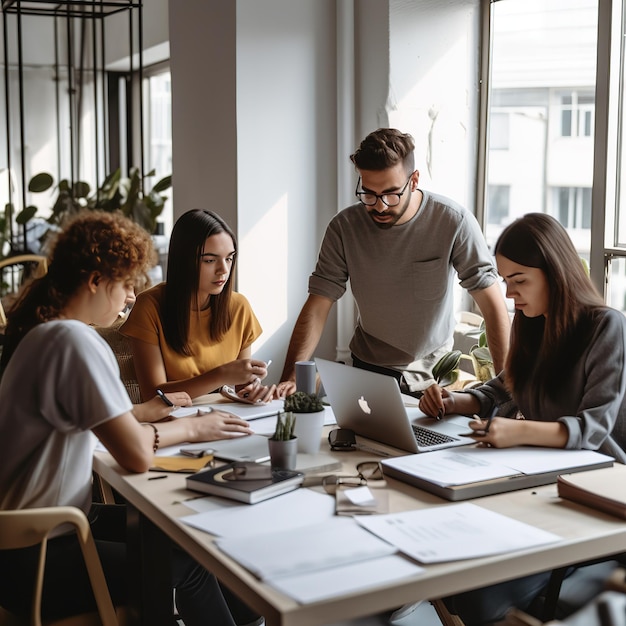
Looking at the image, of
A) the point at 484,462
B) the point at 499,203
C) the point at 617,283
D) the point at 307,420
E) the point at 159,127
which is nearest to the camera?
the point at 484,462

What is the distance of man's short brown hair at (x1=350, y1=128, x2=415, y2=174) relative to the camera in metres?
2.75

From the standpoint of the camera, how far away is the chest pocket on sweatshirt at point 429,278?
2.89m

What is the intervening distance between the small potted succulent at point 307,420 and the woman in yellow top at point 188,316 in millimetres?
559

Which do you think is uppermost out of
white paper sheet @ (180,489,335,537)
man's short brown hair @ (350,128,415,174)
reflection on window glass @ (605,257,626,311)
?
man's short brown hair @ (350,128,415,174)

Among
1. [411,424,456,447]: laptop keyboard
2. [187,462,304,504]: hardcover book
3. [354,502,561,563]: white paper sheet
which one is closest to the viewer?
[354,502,561,563]: white paper sheet

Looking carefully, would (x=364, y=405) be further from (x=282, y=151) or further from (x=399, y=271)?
(x=282, y=151)

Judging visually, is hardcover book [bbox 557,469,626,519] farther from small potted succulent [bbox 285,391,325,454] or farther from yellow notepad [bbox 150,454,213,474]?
yellow notepad [bbox 150,454,213,474]

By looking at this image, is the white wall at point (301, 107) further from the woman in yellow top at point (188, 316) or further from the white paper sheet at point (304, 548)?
the white paper sheet at point (304, 548)

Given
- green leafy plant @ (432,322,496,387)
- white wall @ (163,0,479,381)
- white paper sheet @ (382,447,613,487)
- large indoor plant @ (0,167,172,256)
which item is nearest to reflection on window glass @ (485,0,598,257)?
white wall @ (163,0,479,381)

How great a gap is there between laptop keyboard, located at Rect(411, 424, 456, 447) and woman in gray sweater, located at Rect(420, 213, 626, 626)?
0.09 meters

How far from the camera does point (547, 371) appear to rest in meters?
2.14

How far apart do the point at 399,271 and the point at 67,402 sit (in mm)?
1449

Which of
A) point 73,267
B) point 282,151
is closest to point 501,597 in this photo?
point 73,267

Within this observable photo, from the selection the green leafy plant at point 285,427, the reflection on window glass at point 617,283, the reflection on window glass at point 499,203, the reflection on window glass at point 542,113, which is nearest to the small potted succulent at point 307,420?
the green leafy plant at point 285,427
